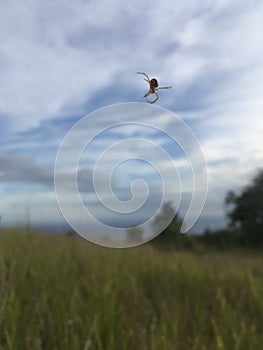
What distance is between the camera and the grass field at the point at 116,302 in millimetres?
1685

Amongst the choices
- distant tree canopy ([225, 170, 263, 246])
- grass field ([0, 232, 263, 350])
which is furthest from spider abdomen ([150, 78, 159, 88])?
distant tree canopy ([225, 170, 263, 246])

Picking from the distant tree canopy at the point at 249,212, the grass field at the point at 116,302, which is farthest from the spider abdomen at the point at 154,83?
the distant tree canopy at the point at 249,212

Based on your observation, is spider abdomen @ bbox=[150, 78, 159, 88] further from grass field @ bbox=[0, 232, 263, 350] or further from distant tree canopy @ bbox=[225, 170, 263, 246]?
distant tree canopy @ bbox=[225, 170, 263, 246]

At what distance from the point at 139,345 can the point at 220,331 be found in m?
0.50

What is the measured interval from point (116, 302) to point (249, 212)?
29.5ft

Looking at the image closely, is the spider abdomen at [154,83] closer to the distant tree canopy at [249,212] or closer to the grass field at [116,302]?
the grass field at [116,302]

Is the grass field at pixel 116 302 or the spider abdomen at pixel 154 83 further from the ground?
the spider abdomen at pixel 154 83

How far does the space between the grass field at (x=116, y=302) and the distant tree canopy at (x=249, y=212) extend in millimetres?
6588

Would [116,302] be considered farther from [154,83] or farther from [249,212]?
[249,212]

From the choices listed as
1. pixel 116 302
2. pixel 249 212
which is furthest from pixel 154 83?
pixel 249 212

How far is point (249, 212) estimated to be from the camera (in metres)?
10.6

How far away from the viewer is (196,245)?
7.05 metres

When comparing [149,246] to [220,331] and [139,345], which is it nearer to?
[220,331]

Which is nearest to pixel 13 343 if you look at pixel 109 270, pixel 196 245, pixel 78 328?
pixel 78 328
